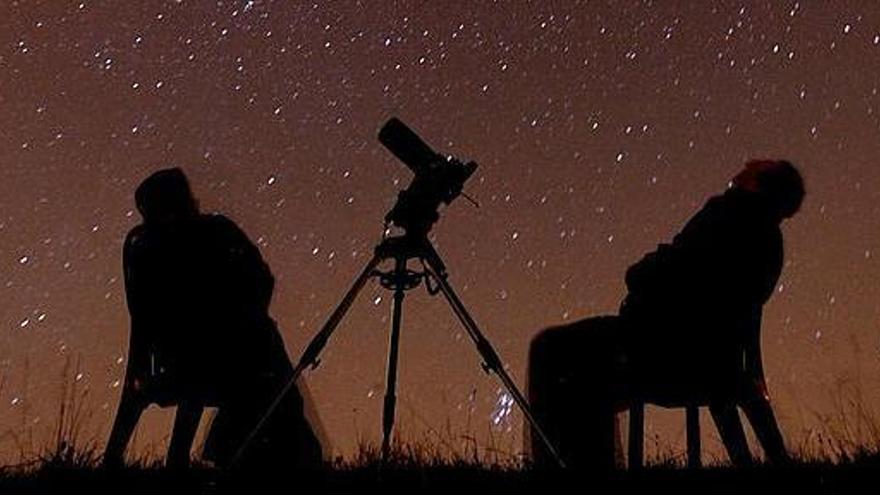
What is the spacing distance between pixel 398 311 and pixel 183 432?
0.88 meters

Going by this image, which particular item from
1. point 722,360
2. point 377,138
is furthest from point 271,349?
point 722,360

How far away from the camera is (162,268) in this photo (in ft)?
14.8

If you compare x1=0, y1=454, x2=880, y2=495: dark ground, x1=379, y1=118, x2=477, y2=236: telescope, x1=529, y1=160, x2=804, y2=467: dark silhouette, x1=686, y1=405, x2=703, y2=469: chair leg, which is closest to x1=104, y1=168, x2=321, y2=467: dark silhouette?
x1=0, y1=454, x2=880, y2=495: dark ground

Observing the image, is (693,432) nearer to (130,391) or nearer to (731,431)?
(731,431)

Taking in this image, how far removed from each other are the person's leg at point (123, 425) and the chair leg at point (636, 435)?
5.73ft

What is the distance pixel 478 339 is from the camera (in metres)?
4.40

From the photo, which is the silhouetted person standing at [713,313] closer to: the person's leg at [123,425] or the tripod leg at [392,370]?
the tripod leg at [392,370]

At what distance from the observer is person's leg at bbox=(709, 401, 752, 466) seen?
444 centimetres

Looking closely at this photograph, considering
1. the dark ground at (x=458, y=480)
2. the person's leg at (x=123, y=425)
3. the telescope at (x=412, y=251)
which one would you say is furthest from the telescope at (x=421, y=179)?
the person's leg at (x=123, y=425)

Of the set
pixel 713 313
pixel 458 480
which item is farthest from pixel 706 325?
pixel 458 480

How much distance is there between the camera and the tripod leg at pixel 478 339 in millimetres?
4324

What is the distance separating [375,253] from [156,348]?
867 millimetres

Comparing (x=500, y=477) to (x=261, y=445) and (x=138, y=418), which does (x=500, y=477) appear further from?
(x=138, y=418)

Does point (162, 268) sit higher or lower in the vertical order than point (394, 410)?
higher
